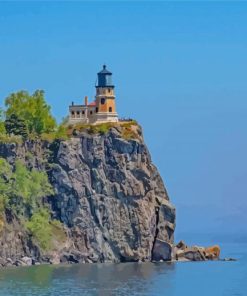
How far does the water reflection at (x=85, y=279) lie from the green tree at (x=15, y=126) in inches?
1182

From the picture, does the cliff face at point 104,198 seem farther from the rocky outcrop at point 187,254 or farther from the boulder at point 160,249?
the rocky outcrop at point 187,254

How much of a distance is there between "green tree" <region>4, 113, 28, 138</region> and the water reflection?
30.0 meters

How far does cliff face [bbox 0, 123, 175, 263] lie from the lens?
605 feet

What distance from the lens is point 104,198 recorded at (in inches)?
7372

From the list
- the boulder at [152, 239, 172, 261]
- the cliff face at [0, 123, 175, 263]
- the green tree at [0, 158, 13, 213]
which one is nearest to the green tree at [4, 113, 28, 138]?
the cliff face at [0, 123, 175, 263]

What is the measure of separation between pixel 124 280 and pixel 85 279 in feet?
16.3

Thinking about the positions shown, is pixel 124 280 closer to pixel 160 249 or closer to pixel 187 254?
pixel 160 249

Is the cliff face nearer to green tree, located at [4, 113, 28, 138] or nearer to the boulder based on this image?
the boulder

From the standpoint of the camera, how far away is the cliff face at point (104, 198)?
184 meters

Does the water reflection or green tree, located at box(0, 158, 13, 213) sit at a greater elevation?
green tree, located at box(0, 158, 13, 213)

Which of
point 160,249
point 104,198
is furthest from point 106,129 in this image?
point 160,249

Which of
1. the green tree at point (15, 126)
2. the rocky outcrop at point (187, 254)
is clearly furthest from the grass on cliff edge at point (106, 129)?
the rocky outcrop at point (187, 254)

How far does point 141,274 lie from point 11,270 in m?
17.7

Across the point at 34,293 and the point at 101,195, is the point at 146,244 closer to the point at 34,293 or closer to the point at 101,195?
the point at 101,195
